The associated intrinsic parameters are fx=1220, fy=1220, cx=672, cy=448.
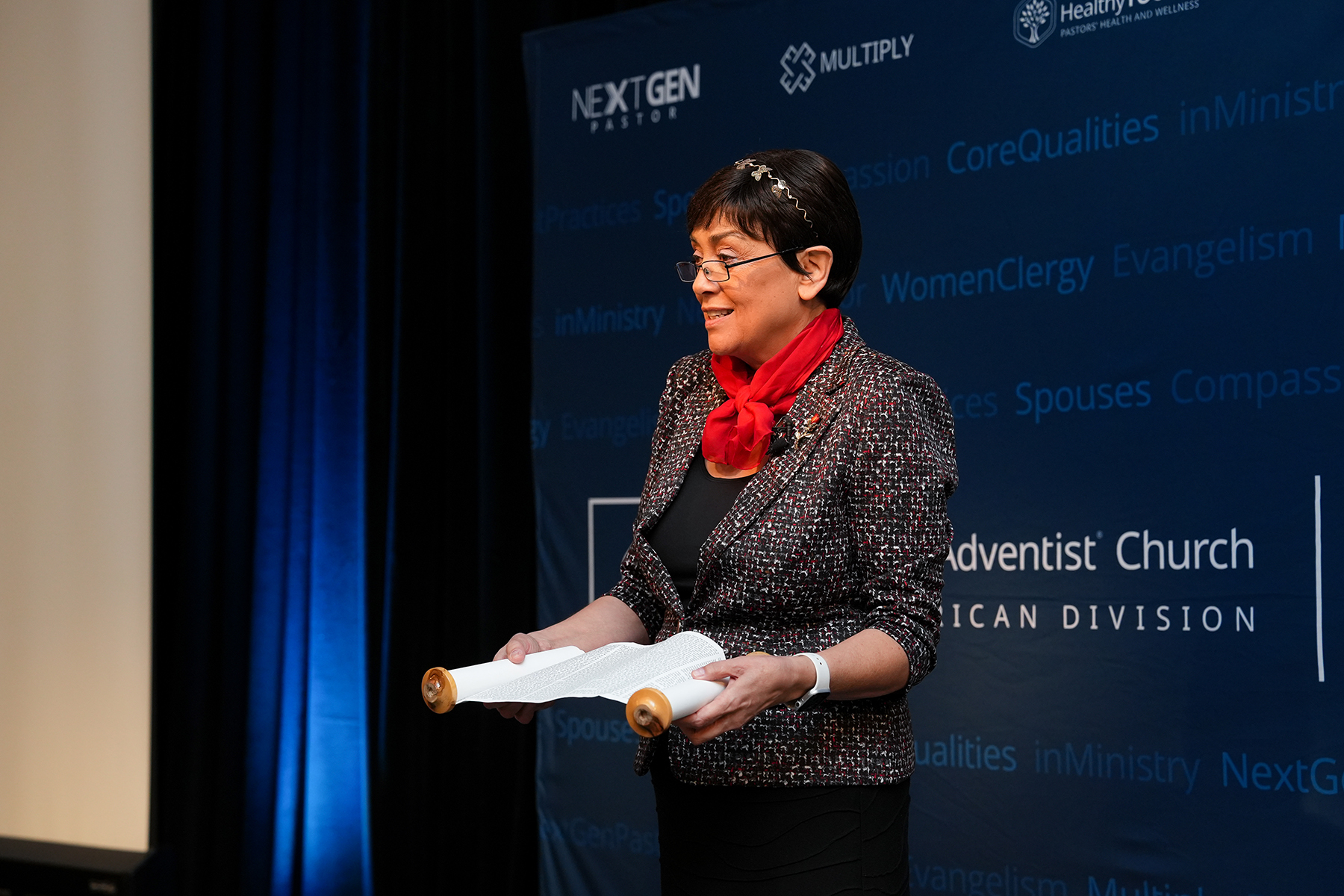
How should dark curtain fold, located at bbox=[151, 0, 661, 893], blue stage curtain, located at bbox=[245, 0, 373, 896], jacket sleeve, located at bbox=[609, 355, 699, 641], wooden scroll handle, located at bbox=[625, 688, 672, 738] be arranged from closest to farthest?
wooden scroll handle, located at bbox=[625, 688, 672, 738], jacket sleeve, located at bbox=[609, 355, 699, 641], dark curtain fold, located at bbox=[151, 0, 661, 893], blue stage curtain, located at bbox=[245, 0, 373, 896]

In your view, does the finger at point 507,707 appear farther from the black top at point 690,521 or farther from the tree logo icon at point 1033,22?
the tree logo icon at point 1033,22

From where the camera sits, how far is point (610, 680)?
1242mm

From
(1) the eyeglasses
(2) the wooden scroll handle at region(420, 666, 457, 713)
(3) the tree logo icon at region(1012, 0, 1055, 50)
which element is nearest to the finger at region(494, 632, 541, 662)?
(2) the wooden scroll handle at region(420, 666, 457, 713)

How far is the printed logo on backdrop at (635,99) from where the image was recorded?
3.04 meters

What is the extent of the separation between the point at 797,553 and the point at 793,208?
0.41 meters

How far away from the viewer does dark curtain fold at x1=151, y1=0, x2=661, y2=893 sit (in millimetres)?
3535

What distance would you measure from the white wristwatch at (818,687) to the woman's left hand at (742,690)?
0.02 meters

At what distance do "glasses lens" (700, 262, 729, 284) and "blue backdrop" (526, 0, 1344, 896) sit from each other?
1305 millimetres

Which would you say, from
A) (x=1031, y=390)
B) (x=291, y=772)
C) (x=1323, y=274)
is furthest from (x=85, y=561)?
(x=1323, y=274)

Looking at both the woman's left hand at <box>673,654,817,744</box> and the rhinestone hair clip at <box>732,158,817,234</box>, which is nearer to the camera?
the woman's left hand at <box>673,654,817,744</box>

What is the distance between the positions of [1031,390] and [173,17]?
3125 millimetres

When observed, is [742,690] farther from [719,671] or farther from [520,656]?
[520,656]

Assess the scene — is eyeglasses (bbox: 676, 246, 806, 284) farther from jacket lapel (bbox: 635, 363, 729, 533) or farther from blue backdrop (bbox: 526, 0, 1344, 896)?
blue backdrop (bbox: 526, 0, 1344, 896)

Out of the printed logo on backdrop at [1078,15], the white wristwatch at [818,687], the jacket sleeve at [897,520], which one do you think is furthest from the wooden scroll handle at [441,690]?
the printed logo on backdrop at [1078,15]
